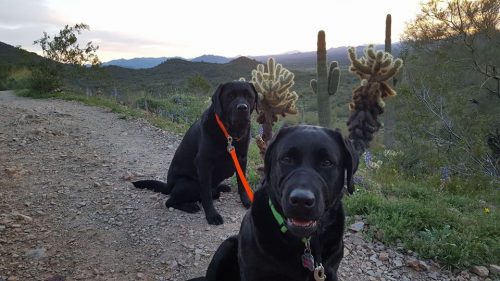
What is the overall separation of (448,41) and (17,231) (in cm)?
1595

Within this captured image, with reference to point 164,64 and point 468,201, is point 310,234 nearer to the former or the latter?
point 468,201

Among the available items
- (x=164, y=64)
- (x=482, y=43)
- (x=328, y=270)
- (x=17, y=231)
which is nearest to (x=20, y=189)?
(x=17, y=231)

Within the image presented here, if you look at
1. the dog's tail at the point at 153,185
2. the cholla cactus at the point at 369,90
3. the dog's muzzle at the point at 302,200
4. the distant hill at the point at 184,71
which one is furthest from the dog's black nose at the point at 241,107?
the distant hill at the point at 184,71

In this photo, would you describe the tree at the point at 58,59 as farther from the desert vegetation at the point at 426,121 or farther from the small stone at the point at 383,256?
the small stone at the point at 383,256

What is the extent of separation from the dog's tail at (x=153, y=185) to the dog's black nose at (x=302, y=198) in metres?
2.92

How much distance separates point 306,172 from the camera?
2.24 m

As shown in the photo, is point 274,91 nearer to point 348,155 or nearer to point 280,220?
point 348,155

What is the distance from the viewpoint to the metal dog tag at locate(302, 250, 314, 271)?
2291 millimetres

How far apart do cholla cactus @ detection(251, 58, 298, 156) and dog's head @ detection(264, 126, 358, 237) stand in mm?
1794

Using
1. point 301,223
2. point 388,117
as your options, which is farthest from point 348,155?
point 388,117

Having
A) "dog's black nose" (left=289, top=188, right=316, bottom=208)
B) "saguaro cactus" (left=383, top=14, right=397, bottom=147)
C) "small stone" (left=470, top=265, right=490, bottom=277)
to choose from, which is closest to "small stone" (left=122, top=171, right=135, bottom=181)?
"dog's black nose" (left=289, top=188, right=316, bottom=208)

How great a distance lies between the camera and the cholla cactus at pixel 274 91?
427cm

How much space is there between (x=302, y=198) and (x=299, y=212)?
0.34ft

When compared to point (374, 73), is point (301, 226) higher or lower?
lower
